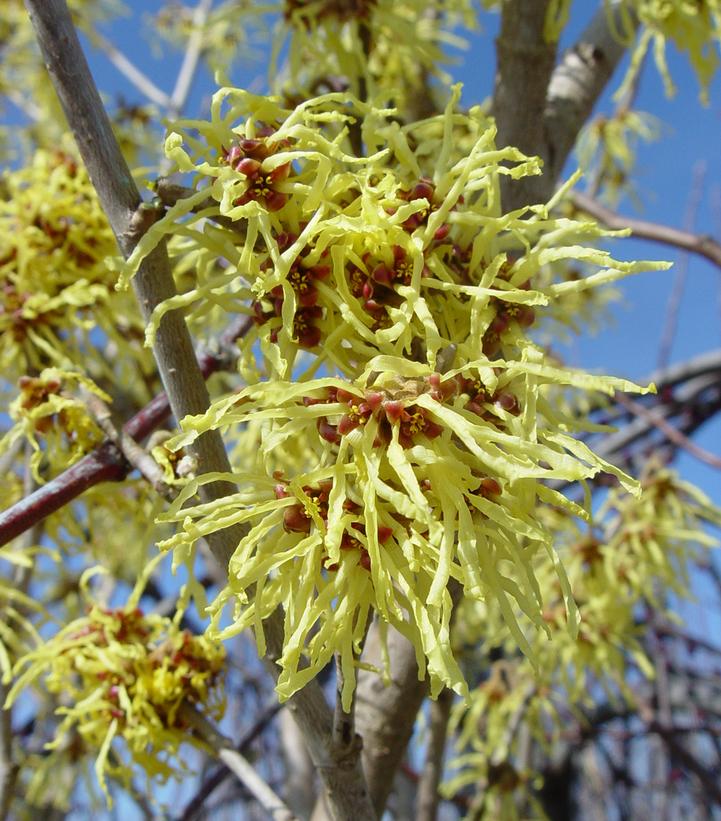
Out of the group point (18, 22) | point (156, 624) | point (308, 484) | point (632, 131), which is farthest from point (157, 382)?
point (18, 22)

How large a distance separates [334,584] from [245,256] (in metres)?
0.24

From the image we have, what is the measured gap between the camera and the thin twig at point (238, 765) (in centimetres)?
90

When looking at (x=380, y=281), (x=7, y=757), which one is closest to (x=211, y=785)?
(x=7, y=757)

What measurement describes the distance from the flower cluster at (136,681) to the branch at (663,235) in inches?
44.0

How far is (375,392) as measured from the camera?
600 millimetres

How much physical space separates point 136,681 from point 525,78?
0.90 metres

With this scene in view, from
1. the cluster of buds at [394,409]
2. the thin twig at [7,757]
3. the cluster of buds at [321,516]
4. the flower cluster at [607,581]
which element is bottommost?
the flower cluster at [607,581]

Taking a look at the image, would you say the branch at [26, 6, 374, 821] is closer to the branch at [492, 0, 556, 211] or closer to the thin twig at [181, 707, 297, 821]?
the thin twig at [181, 707, 297, 821]

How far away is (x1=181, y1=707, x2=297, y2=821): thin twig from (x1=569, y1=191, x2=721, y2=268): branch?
1154mm

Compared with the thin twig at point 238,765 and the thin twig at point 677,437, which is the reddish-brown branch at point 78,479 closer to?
the thin twig at point 238,765

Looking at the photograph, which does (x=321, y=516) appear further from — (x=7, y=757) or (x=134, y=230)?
(x=7, y=757)

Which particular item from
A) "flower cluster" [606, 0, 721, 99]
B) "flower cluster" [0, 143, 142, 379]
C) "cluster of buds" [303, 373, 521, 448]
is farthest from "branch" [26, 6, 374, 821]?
"flower cluster" [606, 0, 721, 99]

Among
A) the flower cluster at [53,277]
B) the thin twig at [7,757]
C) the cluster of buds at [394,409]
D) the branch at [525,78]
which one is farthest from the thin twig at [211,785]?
the branch at [525,78]

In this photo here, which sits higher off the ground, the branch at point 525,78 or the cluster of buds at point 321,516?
the branch at point 525,78
